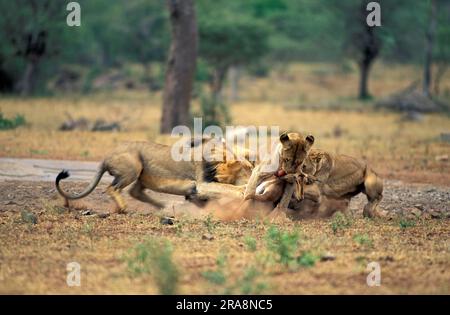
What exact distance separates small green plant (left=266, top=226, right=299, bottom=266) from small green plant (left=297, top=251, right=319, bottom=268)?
0.19 feet

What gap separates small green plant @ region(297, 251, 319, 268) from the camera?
6031 millimetres

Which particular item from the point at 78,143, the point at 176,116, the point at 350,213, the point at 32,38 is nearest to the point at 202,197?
the point at 350,213

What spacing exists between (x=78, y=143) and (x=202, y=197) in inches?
235

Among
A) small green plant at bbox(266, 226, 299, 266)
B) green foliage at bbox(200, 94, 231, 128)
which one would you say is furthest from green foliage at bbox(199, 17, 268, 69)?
small green plant at bbox(266, 226, 299, 266)

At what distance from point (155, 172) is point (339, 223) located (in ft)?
6.59

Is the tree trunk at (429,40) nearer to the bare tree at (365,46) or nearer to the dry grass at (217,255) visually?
the bare tree at (365,46)

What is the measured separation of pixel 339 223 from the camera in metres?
7.73

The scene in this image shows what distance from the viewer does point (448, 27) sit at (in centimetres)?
3384

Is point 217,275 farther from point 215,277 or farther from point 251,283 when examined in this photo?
point 251,283

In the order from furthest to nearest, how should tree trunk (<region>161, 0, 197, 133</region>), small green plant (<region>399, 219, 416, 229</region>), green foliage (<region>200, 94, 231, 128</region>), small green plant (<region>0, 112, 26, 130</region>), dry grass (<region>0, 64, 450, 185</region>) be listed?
green foliage (<region>200, 94, 231, 128</region>)
tree trunk (<region>161, 0, 197, 133</region>)
small green plant (<region>0, 112, 26, 130</region>)
dry grass (<region>0, 64, 450, 185</region>)
small green plant (<region>399, 219, 416, 229</region>)

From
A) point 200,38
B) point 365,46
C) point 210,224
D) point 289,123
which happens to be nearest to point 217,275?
point 210,224

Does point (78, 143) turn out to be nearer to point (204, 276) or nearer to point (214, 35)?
point (204, 276)

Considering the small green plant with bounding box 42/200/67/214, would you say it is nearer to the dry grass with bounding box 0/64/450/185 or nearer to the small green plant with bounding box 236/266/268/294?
the small green plant with bounding box 236/266/268/294

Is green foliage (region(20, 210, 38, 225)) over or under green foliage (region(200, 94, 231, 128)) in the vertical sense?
A: under
